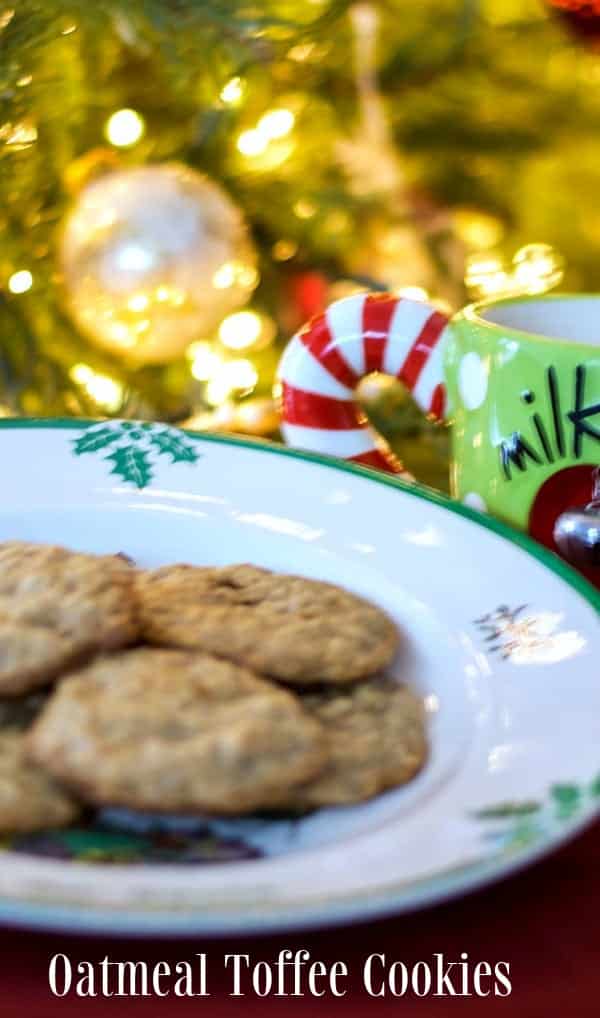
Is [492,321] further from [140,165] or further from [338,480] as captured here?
[140,165]

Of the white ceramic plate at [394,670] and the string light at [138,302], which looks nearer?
the white ceramic plate at [394,670]

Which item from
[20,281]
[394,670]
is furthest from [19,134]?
[394,670]

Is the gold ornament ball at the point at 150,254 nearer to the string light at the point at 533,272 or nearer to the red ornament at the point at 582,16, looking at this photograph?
the string light at the point at 533,272

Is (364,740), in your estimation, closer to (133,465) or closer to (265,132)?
(133,465)

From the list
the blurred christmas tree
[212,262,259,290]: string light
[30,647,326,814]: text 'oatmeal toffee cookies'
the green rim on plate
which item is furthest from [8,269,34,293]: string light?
[30,647,326,814]: text 'oatmeal toffee cookies'

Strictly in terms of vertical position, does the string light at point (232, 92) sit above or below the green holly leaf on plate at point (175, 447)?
above

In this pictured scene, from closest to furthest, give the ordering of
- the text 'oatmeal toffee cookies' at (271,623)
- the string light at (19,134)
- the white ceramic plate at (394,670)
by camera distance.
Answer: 1. the white ceramic plate at (394,670)
2. the text 'oatmeal toffee cookies' at (271,623)
3. the string light at (19,134)

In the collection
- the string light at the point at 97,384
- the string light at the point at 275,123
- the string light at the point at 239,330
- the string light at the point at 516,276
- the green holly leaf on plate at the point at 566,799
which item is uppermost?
the string light at the point at 275,123

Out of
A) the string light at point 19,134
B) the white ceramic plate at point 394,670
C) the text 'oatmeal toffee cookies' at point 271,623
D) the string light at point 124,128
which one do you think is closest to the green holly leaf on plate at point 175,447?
the white ceramic plate at point 394,670
